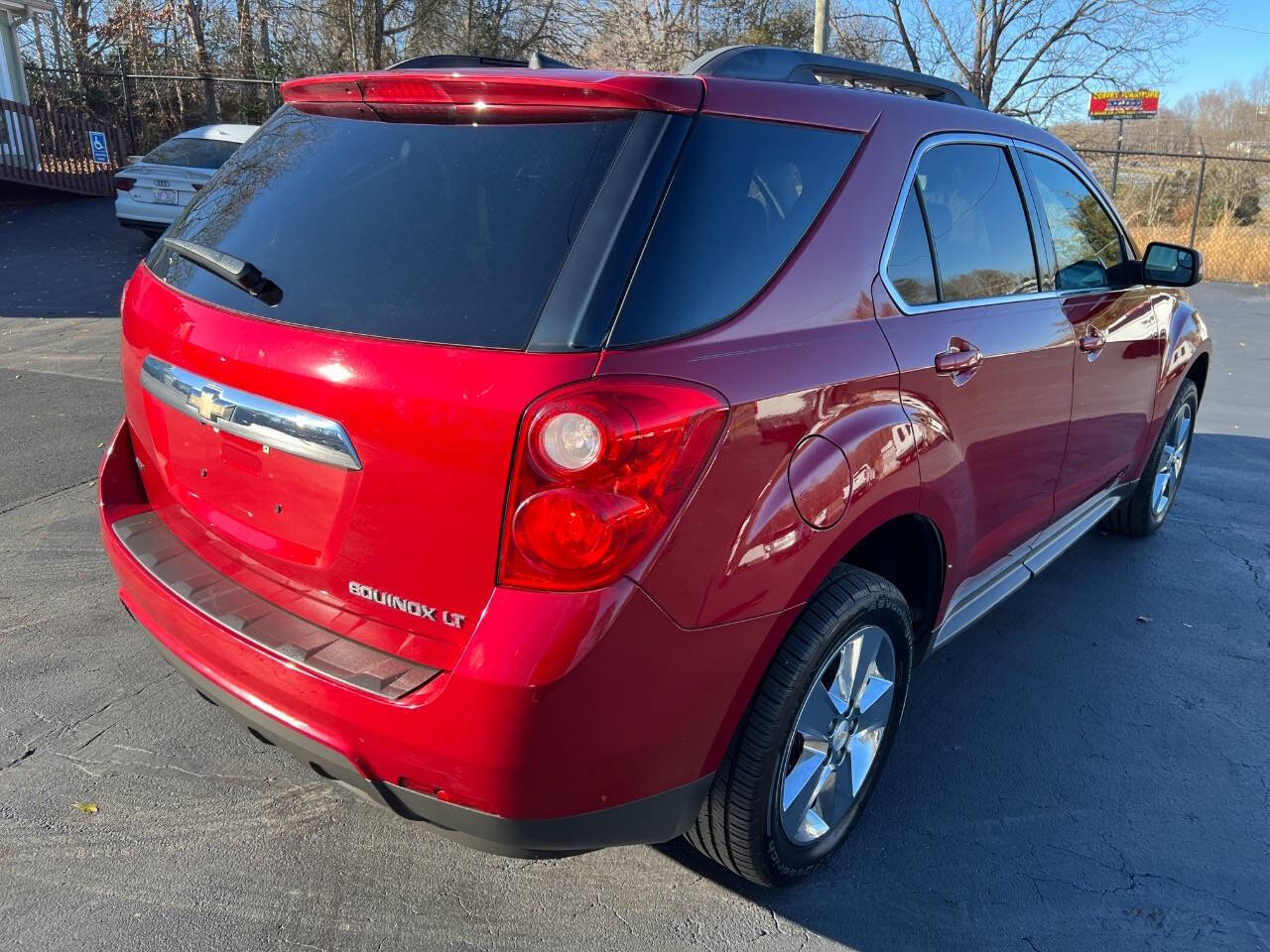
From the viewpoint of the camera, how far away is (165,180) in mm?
11867

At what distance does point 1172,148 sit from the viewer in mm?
30406

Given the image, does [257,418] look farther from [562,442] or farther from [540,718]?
[540,718]

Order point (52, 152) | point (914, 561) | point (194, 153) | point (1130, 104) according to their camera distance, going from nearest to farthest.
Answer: point (914, 561), point (194, 153), point (52, 152), point (1130, 104)

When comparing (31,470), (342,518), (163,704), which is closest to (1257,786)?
(342,518)

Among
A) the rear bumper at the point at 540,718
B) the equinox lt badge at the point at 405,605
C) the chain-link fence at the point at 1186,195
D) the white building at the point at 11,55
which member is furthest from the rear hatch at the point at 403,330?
the white building at the point at 11,55

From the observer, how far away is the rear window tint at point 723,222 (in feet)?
6.24

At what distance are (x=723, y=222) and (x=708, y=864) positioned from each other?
162cm

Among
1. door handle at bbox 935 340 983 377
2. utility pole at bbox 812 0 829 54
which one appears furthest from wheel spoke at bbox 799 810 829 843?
utility pole at bbox 812 0 829 54

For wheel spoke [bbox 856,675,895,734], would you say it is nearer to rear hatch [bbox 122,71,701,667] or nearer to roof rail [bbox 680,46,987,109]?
rear hatch [bbox 122,71,701,667]

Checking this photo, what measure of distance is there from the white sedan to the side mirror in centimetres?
1072

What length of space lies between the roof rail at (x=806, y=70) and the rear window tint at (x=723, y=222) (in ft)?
0.71

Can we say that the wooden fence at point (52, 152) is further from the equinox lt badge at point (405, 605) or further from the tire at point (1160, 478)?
the equinox lt badge at point (405, 605)

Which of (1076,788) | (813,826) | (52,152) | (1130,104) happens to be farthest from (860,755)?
(1130,104)

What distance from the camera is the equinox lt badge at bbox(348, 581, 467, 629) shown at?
6.18ft
